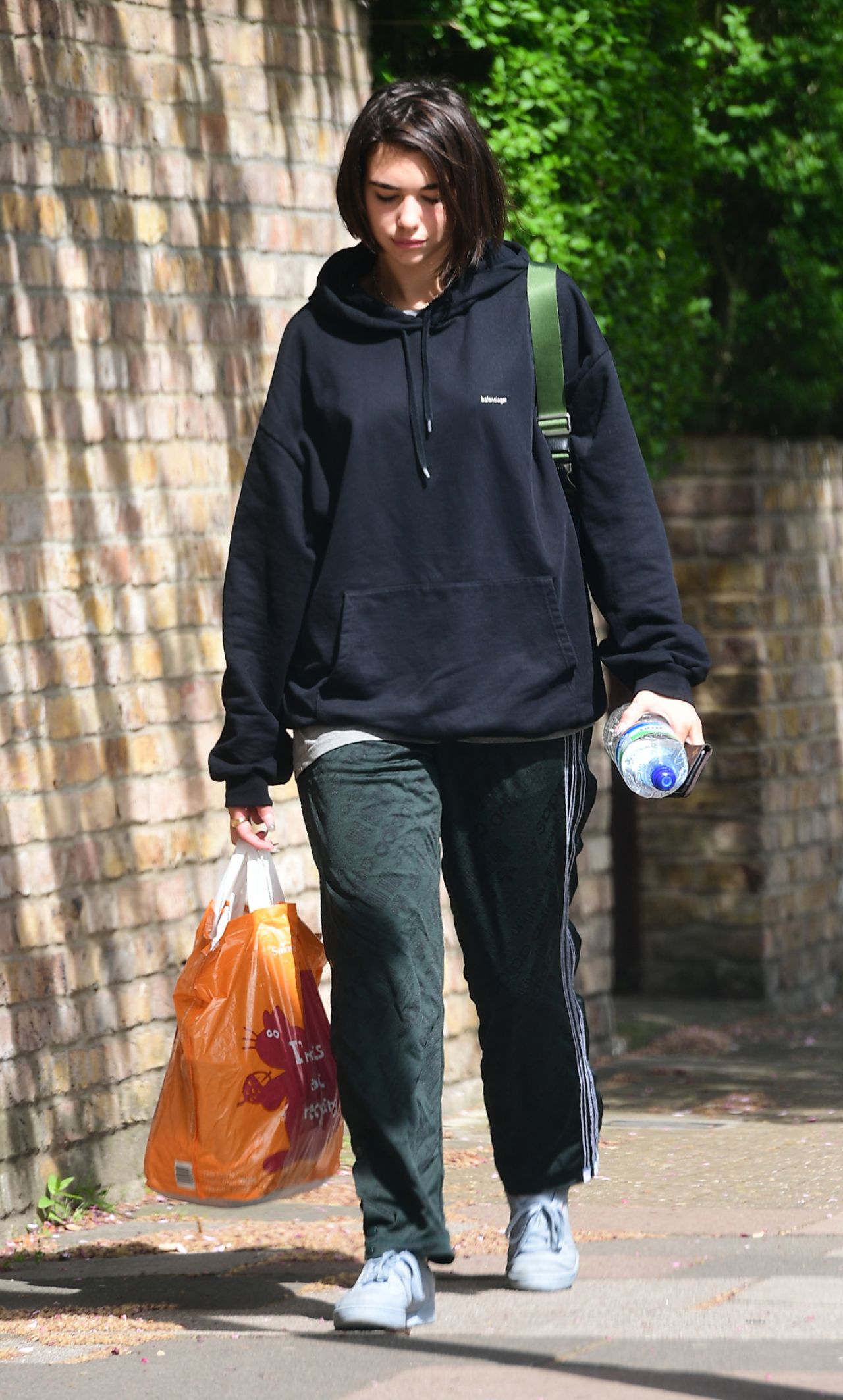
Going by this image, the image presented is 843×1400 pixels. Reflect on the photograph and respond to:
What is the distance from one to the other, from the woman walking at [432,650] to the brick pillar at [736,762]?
201 inches

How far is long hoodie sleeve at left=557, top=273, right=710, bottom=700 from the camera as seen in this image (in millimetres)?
3939

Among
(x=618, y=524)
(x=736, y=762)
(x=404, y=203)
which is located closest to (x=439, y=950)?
(x=618, y=524)

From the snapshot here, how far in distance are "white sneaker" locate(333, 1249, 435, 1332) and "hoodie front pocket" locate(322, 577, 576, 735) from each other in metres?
0.86

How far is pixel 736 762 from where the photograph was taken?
9.05 m

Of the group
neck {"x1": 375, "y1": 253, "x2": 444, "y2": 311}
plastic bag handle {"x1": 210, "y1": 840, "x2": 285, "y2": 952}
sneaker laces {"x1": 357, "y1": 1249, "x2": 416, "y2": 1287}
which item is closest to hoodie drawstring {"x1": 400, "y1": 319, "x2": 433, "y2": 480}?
neck {"x1": 375, "y1": 253, "x2": 444, "y2": 311}

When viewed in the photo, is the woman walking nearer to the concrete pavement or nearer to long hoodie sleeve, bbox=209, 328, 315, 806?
long hoodie sleeve, bbox=209, 328, 315, 806

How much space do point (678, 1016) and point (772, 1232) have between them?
4236 mm

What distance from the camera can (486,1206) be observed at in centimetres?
506

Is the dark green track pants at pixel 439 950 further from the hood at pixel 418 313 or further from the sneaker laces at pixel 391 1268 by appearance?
the hood at pixel 418 313

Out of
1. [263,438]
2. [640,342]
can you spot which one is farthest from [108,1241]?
[640,342]

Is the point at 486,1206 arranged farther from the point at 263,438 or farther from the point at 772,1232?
the point at 263,438

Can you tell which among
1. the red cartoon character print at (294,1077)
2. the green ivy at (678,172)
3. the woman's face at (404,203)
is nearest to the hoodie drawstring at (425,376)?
the woman's face at (404,203)

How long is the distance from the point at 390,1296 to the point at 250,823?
32.6 inches

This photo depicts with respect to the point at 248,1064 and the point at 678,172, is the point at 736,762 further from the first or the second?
the point at 248,1064
